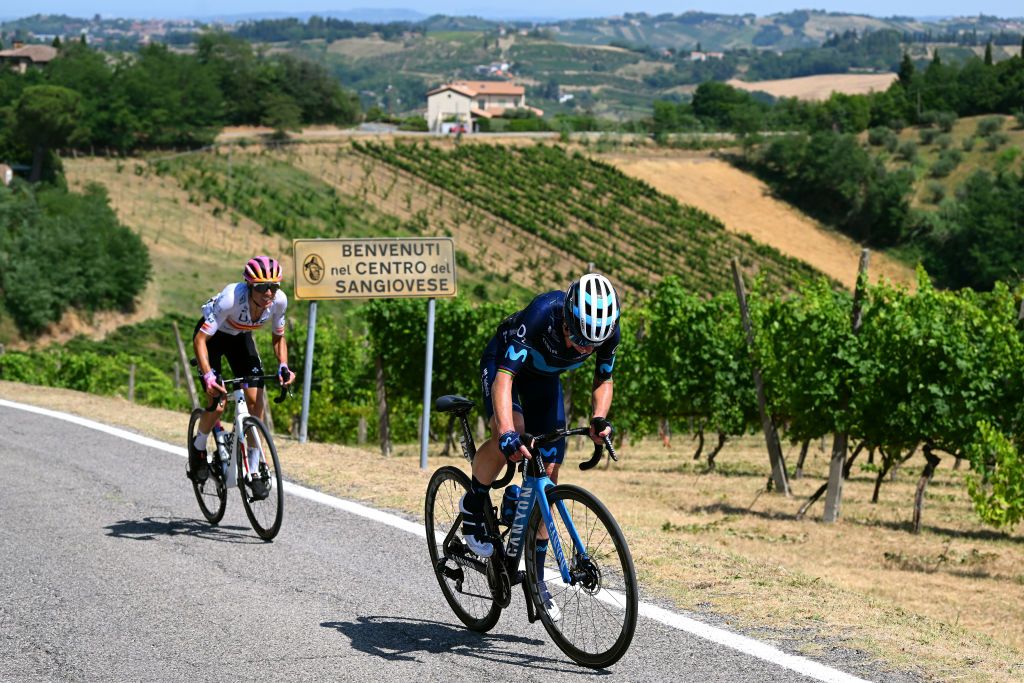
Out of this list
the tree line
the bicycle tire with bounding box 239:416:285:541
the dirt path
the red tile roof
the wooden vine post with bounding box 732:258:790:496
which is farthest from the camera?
the red tile roof

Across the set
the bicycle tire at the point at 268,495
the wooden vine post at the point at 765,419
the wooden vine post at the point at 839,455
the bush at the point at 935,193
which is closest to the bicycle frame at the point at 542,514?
the bicycle tire at the point at 268,495

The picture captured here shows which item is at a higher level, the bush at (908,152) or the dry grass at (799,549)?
the bush at (908,152)

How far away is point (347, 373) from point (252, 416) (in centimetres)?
2842

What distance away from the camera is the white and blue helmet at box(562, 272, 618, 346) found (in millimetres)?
5887

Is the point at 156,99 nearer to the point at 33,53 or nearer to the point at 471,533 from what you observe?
the point at 33,53

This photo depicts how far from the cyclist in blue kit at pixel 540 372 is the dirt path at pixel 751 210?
325 ft

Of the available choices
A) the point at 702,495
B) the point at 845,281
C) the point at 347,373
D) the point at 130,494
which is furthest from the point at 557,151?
the point at 130,494

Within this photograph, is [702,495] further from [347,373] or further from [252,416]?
[347,373]

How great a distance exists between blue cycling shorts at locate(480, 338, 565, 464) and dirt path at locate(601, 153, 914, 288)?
325 ft

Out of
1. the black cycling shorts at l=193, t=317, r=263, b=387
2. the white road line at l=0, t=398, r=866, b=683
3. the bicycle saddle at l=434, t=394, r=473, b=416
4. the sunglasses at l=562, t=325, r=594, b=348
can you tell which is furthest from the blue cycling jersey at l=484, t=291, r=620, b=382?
the black cycling shorts at l=193, t=317, r=263, b=387

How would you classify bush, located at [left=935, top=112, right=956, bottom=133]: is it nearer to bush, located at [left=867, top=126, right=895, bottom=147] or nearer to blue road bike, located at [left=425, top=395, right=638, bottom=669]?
bush, located at [left=867, top=126, right=895, bottom=147]

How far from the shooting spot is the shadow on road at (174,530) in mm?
9289

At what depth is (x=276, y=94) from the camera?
124125 mm

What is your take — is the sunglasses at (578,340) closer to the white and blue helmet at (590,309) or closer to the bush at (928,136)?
the white and blue helmet at (590,309)
